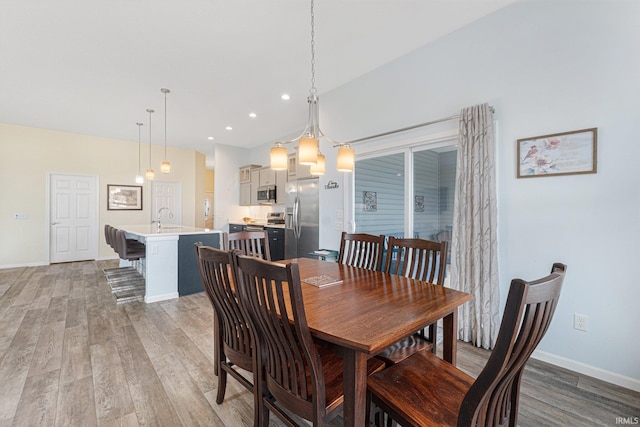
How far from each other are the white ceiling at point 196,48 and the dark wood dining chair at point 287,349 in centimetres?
243

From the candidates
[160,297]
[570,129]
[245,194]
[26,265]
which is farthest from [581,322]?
[26,265]

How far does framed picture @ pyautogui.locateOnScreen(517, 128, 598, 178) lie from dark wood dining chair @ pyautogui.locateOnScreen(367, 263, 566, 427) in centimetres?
164

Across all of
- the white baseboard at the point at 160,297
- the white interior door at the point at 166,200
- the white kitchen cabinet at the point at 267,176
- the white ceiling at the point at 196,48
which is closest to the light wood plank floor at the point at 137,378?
the white baseboard at the point at 160,297

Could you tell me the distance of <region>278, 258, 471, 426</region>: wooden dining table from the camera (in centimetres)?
108

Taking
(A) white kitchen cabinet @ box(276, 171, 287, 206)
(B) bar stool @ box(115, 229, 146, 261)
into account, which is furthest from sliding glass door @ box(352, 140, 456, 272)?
Result: (B) bar stool @ box(115, 229, 146, 261)

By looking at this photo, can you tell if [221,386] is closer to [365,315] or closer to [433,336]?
[365,315]

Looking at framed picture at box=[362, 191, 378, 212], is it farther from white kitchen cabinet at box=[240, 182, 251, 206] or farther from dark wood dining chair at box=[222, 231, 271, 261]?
white kitchen cabinet at box=[240, 182, 251, 206]

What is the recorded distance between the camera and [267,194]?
21.2ft

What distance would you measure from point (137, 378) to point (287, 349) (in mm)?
1631

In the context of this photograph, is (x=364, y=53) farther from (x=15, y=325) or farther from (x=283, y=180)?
(x=15, y=325)

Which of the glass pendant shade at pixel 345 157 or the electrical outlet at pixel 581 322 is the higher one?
the glass pendant shade at pixel 345 157

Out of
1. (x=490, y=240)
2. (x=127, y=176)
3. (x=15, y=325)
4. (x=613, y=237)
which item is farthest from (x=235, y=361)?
(x=127, y=176)

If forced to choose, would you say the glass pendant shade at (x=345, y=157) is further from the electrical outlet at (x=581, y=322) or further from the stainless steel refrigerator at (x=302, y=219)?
the stainless steel refrigerator at (x=302, y=219)

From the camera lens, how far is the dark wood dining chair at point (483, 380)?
807mm
